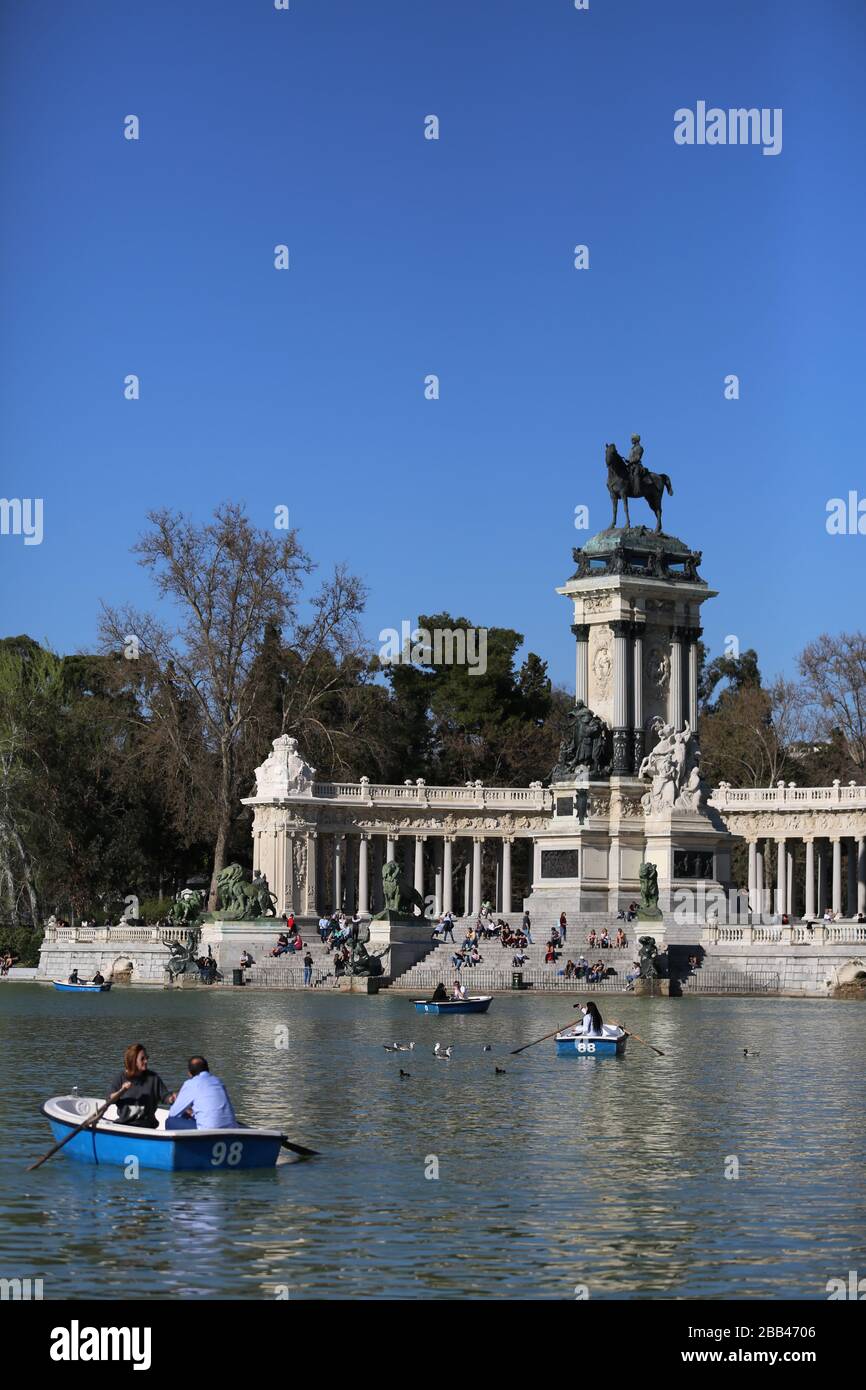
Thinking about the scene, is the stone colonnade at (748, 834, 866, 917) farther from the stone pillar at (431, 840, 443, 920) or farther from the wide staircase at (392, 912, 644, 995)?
the stone pillar at (431, 840, 443, 920)

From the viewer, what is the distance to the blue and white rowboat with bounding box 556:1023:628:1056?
40562mm

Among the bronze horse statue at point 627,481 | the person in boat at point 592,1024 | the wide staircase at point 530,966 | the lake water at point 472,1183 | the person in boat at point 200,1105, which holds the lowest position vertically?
the lake water at point 472,1183

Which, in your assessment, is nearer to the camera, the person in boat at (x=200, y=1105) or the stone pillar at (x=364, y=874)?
the person in boat at (x=200, y=1105)

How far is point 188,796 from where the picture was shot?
90062 mm

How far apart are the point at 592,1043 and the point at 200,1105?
16.6m

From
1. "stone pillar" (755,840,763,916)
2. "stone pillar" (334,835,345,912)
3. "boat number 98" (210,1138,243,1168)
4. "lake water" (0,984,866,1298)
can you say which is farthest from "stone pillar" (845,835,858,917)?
"boat number 98" (210,1138,243,1168)

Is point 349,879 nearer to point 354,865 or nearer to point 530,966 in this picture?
point 354,865

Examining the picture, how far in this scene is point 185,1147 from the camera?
24.7 meters

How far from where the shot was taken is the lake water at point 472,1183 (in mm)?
19984

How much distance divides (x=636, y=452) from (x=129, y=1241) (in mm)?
61836

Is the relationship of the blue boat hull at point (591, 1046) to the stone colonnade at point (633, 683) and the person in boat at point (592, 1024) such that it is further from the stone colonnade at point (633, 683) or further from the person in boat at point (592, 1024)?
the stone colonnade at point (633, 683)

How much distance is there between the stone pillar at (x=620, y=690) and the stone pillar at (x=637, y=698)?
0.21 m

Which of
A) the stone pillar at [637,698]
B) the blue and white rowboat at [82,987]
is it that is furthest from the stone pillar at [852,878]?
the blue and white rowboat at [82,987]
